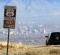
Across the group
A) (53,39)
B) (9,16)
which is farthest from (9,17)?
(53,39)

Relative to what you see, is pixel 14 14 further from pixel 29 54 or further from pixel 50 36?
pixel 50 36

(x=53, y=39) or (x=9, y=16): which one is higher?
(x=9, y=16)

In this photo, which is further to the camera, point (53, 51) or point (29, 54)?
point (53, 51)

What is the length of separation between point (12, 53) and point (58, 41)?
482 inches

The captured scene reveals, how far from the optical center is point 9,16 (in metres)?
24.3

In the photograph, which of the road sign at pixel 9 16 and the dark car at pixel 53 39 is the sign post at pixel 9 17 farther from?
the dark car at pixel 53 39

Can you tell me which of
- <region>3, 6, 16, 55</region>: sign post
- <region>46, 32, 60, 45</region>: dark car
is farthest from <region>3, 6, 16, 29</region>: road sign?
<region>46, 32, 60, 45</region>: dark car

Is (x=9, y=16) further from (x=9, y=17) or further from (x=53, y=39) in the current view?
(x=53, y=39)

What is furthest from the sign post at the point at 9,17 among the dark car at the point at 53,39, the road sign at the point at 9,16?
the dark car at the point at 53,39

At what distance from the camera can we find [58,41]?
40.2 metres

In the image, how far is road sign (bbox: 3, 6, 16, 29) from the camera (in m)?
24.2

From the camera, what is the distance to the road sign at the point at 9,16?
24.2 meters

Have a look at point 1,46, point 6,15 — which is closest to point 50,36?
point 1,46

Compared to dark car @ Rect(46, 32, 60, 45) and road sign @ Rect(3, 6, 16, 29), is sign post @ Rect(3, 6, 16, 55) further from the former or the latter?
dark car @ Rect(46, 32, 60, 45)
